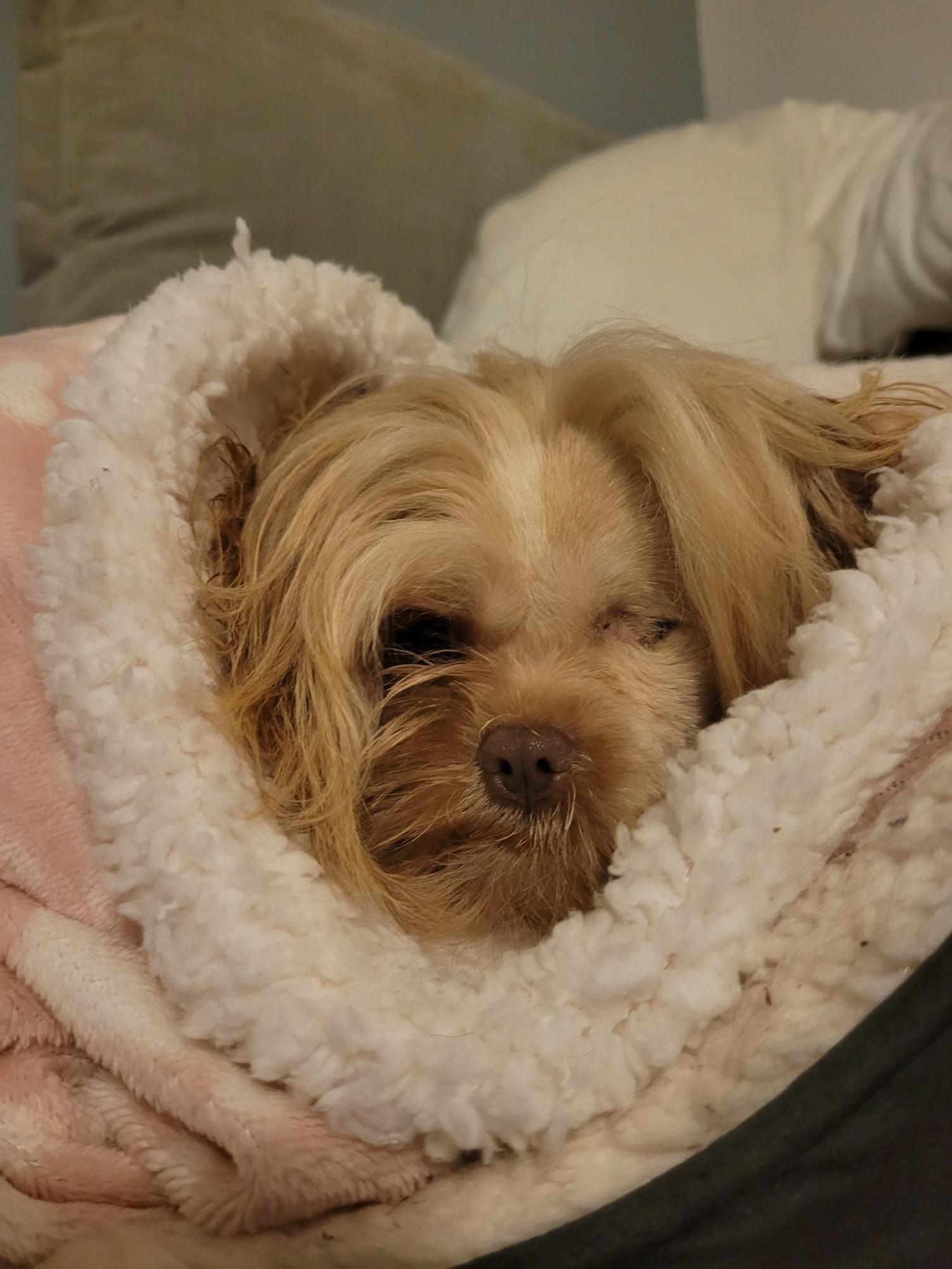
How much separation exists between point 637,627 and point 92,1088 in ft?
1.86

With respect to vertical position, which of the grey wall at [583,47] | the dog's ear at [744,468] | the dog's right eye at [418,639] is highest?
the grey wall at [583,47]

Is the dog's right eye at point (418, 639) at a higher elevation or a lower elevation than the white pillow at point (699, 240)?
lower

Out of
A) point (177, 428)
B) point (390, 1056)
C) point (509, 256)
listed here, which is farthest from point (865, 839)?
point (509, 256)

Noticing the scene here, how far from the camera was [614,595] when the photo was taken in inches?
33.9

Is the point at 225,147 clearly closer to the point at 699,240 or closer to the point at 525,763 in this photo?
the point at 699,240

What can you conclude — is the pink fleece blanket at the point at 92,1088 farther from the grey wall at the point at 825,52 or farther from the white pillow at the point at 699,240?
the grey wall at the point at 825,52

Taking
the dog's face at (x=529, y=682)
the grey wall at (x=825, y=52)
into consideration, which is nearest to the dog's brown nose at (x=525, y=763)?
the dog's face at (x=529, y=682)

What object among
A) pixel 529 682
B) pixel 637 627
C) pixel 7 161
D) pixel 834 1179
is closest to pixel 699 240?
pixel 637 627

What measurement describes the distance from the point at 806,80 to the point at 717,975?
228 cm

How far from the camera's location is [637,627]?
878 millimetres

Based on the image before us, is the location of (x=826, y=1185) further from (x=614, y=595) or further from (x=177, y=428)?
(x=177, y=428)

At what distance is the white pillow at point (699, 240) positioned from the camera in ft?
4.51

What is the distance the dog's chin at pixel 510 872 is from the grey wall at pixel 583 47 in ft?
5.53

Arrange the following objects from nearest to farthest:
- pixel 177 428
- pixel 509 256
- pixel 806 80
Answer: pixel 177 428 < pixel 509 256 < pixel 806 80
